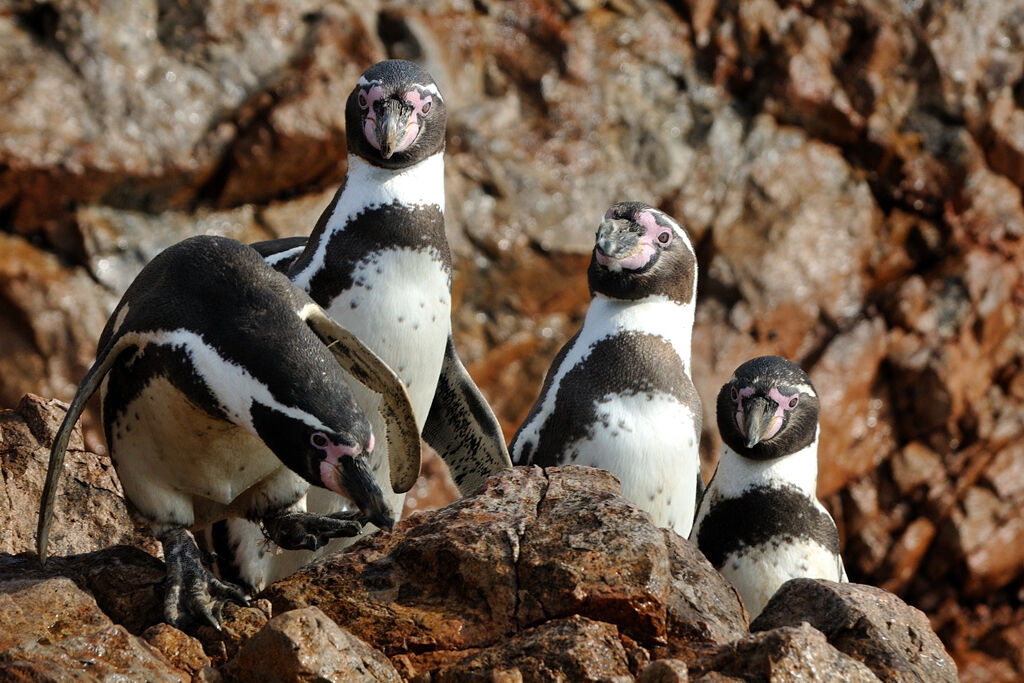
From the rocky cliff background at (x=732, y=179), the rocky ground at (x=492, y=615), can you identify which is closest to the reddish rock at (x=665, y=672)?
the rocky ground at (x=492, y=615)

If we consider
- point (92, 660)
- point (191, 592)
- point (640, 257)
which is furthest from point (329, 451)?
point (640, 257)

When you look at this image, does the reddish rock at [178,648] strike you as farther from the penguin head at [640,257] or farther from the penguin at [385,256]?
the penguin head at [640,257]

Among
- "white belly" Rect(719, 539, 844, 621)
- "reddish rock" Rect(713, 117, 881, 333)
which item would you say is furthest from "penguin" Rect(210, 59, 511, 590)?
"reddish rock" Rect(713, 117, 881, 333)

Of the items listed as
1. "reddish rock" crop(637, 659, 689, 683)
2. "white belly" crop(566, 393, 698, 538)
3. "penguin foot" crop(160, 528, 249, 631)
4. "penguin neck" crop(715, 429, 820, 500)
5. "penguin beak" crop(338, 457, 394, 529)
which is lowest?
"penguin neck" crop(715, 429, 820, 500)

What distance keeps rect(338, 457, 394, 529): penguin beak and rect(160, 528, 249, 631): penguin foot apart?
35 cm

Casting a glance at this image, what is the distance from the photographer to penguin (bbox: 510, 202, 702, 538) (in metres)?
4.36

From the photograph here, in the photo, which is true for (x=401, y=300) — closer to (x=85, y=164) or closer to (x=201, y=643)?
(x=201, y=643)

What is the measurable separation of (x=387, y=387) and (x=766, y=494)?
1.69m

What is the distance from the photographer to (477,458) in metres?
4.90

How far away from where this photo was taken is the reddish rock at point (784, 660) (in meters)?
2.57

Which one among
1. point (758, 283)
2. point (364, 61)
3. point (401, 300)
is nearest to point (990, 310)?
point (758, 283)

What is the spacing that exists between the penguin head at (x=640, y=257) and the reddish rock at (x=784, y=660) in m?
2.09

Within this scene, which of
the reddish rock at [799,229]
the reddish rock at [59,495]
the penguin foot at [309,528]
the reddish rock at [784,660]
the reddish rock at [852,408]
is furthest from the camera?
the reddish rock at [799,229]

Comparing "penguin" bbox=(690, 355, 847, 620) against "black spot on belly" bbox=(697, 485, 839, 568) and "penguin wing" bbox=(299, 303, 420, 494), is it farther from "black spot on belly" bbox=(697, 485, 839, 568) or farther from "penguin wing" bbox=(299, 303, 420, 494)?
"penguin wing" bbox=(299, 303, 420, 494)
